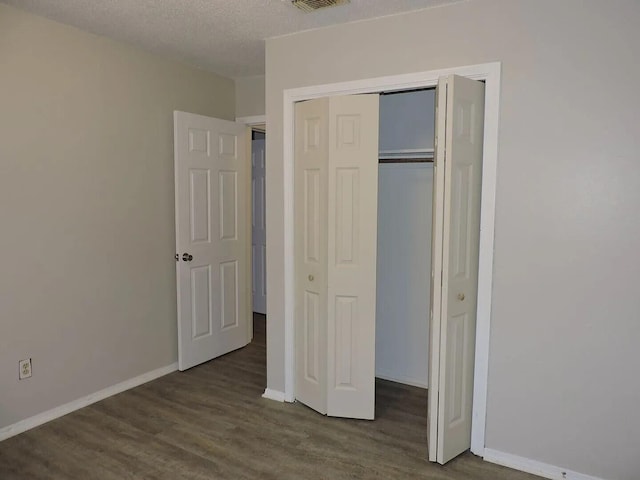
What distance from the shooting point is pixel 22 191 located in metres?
2.81

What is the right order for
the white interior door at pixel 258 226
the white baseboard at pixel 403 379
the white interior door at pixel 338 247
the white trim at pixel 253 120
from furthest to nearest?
the white interior door at pixel 258 226, the white trim at pixel 253 120, the white baseboard at pixel 403 379, the white interior door at pixel 338 247

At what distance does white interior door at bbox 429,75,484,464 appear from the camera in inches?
94.2

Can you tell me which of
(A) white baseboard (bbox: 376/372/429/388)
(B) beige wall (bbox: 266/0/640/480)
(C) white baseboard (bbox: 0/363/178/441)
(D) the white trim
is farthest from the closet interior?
(C) white baseboard (bbox: 0/363/178/441)

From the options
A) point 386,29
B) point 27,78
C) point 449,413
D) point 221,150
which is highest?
point 386,29

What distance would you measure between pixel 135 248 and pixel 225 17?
176 cm

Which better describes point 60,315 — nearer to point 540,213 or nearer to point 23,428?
point 23,428

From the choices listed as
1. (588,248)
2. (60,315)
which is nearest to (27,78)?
(60,315)

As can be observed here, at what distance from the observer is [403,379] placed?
369cm

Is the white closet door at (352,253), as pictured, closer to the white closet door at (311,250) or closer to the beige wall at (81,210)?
the white closet door at (311,250)

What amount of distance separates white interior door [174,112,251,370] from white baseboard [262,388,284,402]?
86cm

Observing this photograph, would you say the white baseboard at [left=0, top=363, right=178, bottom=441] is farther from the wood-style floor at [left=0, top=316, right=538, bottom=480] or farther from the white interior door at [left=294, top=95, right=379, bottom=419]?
the white interior door at [left=294, top=95, right=379, bottom=419]

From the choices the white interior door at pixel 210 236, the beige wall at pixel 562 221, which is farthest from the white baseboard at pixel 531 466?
the white interior door at pixel 210 236

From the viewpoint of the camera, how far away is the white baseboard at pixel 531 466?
7.99ft

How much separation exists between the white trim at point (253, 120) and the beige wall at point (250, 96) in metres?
0.03
